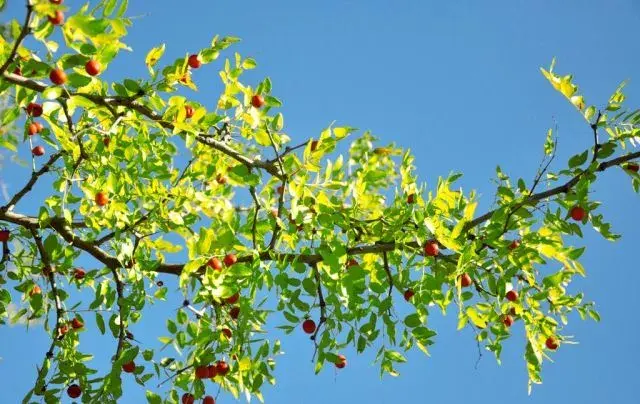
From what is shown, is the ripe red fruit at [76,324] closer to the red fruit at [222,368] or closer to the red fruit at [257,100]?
the red fruit at [222,368]

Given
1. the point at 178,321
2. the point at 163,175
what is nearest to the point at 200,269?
the point at 178,321

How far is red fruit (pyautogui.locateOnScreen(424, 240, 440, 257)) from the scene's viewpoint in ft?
10.0

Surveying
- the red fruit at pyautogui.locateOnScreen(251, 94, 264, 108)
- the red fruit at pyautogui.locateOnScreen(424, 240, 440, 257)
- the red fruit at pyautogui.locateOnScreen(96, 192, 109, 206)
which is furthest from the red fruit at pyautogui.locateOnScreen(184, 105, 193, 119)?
the red fruit at pyautogui.locateOnScreen(424, 240, 440, 257)

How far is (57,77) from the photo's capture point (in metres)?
2.56

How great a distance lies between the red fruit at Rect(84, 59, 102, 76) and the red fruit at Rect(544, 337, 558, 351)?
8.77 feet

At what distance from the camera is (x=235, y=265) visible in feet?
9.84

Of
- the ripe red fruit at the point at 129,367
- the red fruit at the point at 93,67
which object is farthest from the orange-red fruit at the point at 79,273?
the red fruit at the point at 93,67

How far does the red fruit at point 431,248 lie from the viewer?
3.05m

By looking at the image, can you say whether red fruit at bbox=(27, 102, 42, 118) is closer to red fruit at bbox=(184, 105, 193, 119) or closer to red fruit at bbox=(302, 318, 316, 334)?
red fruit at bbox=(184, 105, 193, 119)

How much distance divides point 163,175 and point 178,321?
81 cm

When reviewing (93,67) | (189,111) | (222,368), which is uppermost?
(189,111)

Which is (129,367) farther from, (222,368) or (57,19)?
(57,19)

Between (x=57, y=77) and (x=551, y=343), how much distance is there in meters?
2.85

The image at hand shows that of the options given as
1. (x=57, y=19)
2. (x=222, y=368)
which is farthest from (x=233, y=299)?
(x=57, y=19)
